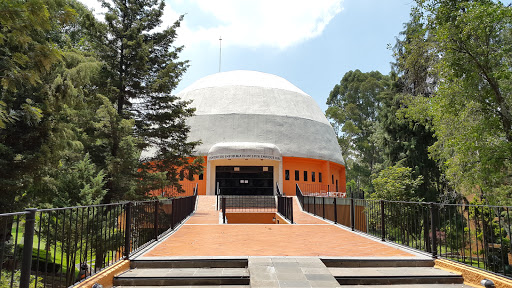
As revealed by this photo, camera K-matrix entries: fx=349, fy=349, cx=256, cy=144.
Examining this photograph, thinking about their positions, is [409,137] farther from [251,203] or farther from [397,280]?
[397,280]

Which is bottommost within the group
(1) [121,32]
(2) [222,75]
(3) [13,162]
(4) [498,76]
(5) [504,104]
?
(3) [13,162]

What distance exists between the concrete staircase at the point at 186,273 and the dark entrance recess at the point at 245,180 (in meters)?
24.3

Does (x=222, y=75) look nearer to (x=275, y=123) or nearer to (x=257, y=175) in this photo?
(x=275, y=123)

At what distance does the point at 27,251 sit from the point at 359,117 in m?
53.4

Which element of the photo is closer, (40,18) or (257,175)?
(40,18)

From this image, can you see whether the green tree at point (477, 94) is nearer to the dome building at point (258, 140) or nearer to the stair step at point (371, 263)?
the stair step at point (371, 263)

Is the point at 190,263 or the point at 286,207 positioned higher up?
the point at 286,207

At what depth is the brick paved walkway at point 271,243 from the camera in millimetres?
7262

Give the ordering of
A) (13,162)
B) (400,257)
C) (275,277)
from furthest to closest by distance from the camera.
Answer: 1. (13,162)
2. (400,257)
3. (275,277)

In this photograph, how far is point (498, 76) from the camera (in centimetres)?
1205

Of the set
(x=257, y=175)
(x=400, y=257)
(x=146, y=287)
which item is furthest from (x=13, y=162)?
(x=257, y=175)

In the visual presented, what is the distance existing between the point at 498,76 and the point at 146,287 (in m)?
12.9

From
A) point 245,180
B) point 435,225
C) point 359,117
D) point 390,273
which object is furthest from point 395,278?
point 359,117

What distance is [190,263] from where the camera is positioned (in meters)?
6.39
